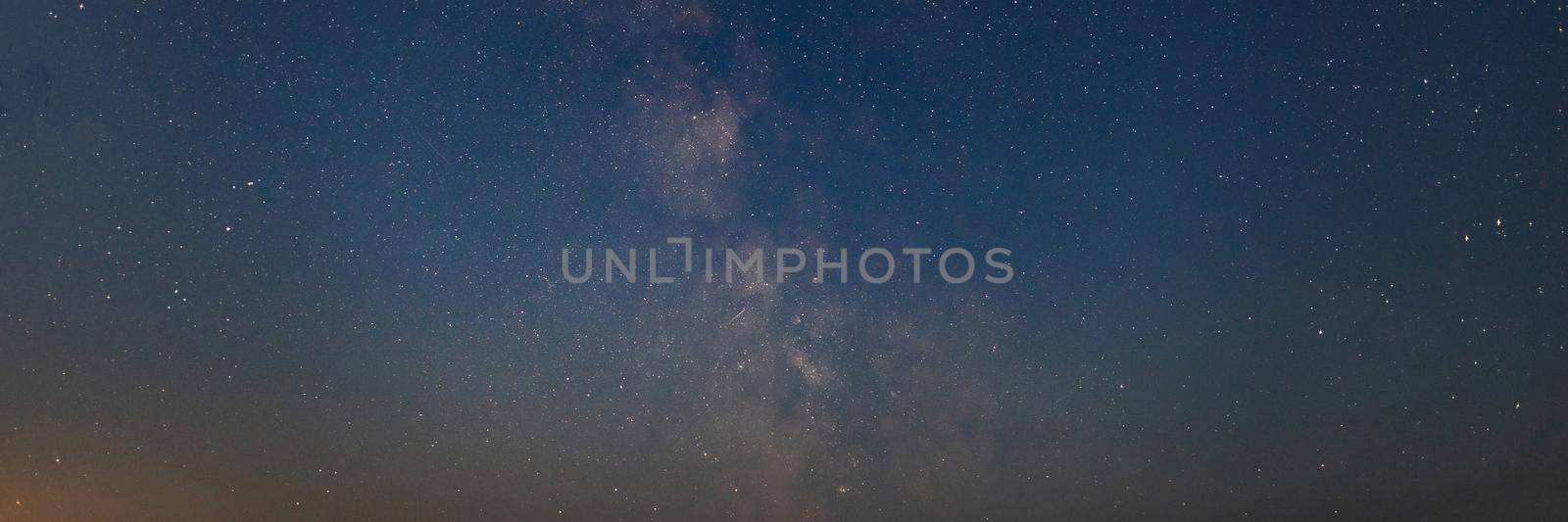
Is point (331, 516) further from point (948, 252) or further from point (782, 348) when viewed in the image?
point (948, 252)

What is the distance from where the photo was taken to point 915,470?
6.53 ft

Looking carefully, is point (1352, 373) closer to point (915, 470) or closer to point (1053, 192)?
point (1053, 192)

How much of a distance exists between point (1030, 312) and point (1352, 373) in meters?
0.75

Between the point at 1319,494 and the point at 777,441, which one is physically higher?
the point at 777,441

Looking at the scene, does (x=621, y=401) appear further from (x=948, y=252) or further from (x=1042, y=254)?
→ (x=1042, y=254)

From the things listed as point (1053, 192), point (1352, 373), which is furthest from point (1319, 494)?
point (1053, 192)

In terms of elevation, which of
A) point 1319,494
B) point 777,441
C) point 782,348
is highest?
point 782,348

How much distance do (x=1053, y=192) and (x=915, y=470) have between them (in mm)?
693

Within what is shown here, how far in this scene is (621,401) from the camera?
6.44 feet

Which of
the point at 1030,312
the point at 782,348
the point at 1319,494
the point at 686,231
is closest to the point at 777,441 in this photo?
the point at 782,348

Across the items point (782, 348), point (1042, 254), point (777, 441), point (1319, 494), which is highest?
point (1042, 254)

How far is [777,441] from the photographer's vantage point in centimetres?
197

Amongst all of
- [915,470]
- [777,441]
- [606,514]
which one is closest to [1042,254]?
[915,470]

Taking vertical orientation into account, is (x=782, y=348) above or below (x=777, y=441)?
above
